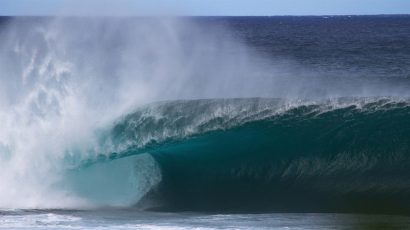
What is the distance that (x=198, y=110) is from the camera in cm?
1905

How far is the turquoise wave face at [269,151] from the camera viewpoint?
17.4 m

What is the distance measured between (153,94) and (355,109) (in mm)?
4605

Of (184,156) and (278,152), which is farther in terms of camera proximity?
(184,156)

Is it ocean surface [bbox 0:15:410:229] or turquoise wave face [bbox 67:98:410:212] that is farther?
turquoise wave face [bbox 67:98:410:212]

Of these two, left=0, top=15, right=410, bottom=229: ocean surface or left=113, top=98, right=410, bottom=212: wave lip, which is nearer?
left=0, top=15, right=410, bottom=229: ocean surface

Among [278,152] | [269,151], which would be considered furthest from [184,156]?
[278,152]

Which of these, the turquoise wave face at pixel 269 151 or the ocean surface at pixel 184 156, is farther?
the turquoise wave face at pixel 269 151

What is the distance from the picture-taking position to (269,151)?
61.2 ft

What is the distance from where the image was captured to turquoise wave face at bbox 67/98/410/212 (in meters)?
17.4

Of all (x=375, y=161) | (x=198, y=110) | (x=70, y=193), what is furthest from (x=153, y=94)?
(x=375, y=161)

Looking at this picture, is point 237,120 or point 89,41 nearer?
point 237,120

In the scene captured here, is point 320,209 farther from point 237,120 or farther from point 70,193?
point 70,193

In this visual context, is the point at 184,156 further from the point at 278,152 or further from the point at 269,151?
the point at 278,152

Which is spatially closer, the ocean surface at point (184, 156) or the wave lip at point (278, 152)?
the ocean surface at point (184, 156)
